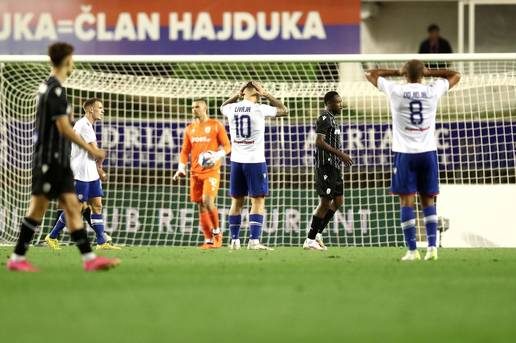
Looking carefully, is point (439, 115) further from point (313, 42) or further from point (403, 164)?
point (403, 164)

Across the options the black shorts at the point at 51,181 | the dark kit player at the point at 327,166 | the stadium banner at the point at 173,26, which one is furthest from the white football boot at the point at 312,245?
the stadium banner at the point at 173,26

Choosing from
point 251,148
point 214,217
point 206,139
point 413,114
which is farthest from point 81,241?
point 206,139

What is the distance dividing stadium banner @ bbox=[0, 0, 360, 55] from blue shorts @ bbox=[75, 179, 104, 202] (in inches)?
382

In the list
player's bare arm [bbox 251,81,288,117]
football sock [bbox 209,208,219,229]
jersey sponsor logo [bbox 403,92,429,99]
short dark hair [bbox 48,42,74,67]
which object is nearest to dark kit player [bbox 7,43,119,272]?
short dark hair [bbox 48,42,74,67]

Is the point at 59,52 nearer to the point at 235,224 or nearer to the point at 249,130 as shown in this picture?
the point at 249,130

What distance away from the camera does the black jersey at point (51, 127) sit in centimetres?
1057

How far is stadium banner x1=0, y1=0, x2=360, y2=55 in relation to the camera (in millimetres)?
24938

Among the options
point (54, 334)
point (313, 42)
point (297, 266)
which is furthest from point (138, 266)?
point (313, 42)

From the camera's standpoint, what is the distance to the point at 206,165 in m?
16.1

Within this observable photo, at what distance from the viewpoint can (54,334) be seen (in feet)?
21.9

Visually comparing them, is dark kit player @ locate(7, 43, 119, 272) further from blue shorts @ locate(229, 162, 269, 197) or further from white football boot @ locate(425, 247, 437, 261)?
blue shorts @ locate(229, 162, 269, 197)

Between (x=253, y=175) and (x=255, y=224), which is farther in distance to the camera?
(x=255, y=224)

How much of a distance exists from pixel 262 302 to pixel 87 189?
7691 millimetres

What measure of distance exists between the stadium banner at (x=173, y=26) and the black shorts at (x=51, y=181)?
47.4 feet
